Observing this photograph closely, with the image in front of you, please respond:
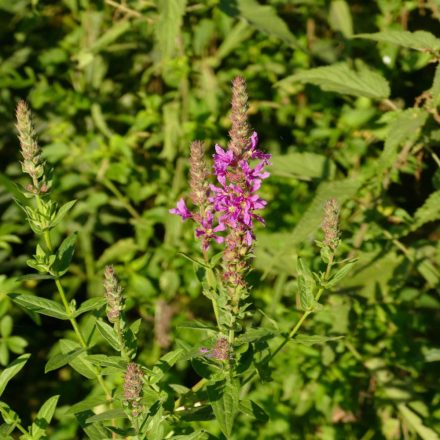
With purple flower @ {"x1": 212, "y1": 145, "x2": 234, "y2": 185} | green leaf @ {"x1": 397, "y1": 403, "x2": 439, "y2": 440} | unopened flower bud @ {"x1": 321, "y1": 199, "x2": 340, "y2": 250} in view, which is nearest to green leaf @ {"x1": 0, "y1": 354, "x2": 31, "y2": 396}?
purple flower @ {"x1": 212, "y1": 145, "x2": 234, "y2": 185}

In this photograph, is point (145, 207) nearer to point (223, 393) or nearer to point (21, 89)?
point (21, 89)

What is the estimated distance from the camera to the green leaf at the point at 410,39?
2.15 metres

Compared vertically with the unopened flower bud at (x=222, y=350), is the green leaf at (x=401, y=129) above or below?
above

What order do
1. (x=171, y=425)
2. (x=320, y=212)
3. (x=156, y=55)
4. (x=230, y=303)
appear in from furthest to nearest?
(x=156, y=55) < (x=320, y=212) < (x=171, y=425) < (x=230, y=303)

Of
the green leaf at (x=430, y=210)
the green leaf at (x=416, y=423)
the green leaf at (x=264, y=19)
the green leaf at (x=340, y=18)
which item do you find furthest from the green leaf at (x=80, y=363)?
the green leaf at (x=340, y=18)

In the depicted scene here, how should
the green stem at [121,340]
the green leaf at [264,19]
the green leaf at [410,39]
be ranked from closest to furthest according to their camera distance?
1. the green stem at [121,340]
2. the green leaf at [410,39]
3. the green leaf at [264,19]

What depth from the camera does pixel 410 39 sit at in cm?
216

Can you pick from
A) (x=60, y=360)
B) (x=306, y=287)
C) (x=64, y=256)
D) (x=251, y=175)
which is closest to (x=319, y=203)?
A: (x=306, y=287)

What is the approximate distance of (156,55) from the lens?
3324 millimetres

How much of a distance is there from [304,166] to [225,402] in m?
1.27

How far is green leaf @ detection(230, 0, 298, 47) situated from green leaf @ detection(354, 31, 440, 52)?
17.5 inches

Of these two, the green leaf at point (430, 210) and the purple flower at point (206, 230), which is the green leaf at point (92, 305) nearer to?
the purple flower at point (206, 230)

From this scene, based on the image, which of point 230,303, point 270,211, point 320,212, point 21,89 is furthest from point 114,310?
point 21,89

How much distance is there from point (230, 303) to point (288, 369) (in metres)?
1.20
